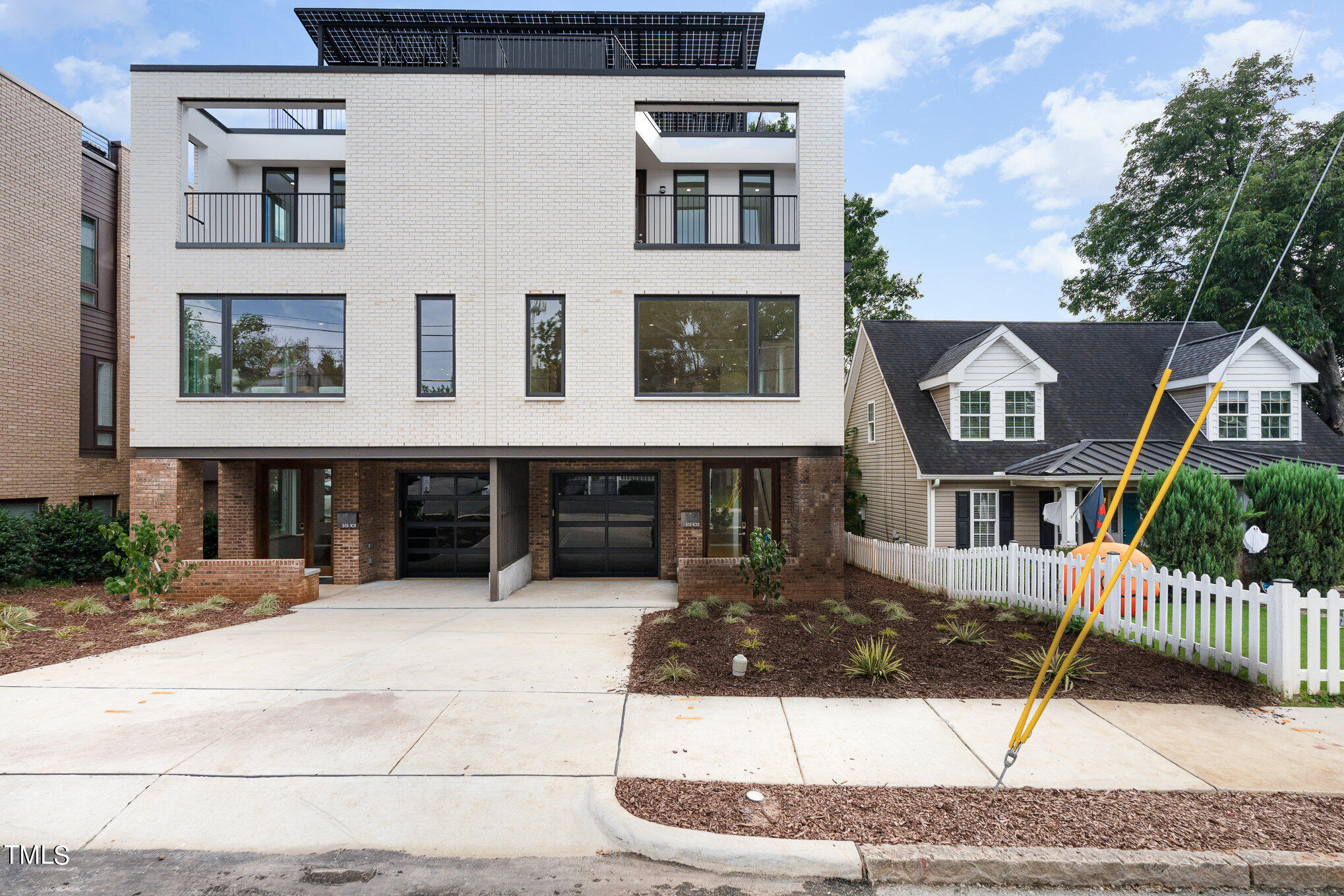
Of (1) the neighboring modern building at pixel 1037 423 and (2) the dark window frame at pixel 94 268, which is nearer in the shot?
(1) the neighboring modern building at pixel 1037 423

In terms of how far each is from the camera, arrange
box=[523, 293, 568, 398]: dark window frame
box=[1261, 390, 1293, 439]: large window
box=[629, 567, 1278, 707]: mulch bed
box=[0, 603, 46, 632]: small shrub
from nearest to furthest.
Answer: box=[629, 567, 1278, 707]: mulch bed < box=[0, 603, 46, 632]: small shrub < box=[523, 293, 568, 398]: dark window frame < box=[1261, 390, 1293, 439]: large window

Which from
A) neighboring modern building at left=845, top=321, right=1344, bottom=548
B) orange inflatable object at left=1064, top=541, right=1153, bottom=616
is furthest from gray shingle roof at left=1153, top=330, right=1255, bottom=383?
orange inflatable object at left=1064, top=541, right=1153, bottom=616

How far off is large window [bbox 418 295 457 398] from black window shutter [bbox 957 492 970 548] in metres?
11.3

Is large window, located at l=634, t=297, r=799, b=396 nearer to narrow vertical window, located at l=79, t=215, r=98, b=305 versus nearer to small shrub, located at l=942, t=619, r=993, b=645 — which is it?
small shrub, located at l=942, t=619, r=993, b=645

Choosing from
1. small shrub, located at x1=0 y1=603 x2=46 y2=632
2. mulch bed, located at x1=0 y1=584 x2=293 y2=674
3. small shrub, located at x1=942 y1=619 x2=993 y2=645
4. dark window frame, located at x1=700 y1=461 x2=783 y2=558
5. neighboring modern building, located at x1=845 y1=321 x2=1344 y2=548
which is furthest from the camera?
neighboring modern building, located at x1=845 y1=321 x2=1344 y2=548

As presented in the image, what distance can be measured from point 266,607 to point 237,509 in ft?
11.3

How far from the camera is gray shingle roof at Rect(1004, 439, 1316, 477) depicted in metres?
13.3

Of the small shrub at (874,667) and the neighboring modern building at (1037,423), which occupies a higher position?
the neighboring modern building at (1037,423)

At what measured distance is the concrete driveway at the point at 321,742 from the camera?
4.09 m

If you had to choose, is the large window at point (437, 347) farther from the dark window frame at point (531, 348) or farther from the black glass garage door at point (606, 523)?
the black glass garage door at point (606, 523)

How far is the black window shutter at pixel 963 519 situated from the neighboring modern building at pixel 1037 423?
0.10ft

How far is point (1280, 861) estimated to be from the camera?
3.65 metres

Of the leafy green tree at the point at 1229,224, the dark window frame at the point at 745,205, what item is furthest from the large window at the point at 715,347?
the leafy green tree at the point at 1229,224

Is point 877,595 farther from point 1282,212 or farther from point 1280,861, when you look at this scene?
point 1282,212
